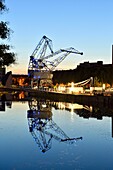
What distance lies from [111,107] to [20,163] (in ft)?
105

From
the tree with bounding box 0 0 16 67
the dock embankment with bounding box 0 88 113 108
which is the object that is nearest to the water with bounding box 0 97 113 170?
the tree with bounding box 0 0 16 67

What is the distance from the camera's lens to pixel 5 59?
Answer: 13227 millimetres

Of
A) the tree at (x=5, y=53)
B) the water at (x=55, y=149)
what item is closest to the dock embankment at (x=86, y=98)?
the water at (x=55, y=149)

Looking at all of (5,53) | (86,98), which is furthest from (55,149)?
(86,98)

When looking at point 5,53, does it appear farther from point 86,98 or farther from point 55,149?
point 86,98

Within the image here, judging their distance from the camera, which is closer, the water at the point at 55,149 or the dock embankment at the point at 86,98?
the water at the point at 55,149

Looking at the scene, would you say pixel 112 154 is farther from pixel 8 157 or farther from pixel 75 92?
pixel 75 92

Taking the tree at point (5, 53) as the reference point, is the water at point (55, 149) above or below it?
below

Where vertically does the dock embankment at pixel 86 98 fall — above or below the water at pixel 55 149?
above

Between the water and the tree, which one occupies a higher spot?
the tree

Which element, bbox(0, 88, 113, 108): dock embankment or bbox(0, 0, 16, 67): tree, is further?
bbox(0, 88, 113, 108): dock embankment

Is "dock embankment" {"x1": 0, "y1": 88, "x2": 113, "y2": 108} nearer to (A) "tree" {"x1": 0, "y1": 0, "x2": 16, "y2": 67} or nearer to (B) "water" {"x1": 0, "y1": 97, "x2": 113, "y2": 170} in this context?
(B) "water" {"x1": 0, "y1": 97, "x2": 113, "y2": 170}

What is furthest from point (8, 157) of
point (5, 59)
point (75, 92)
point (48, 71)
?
point (48, 71)

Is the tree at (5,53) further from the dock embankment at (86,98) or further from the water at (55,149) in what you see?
the dock embankment at (86,98)
